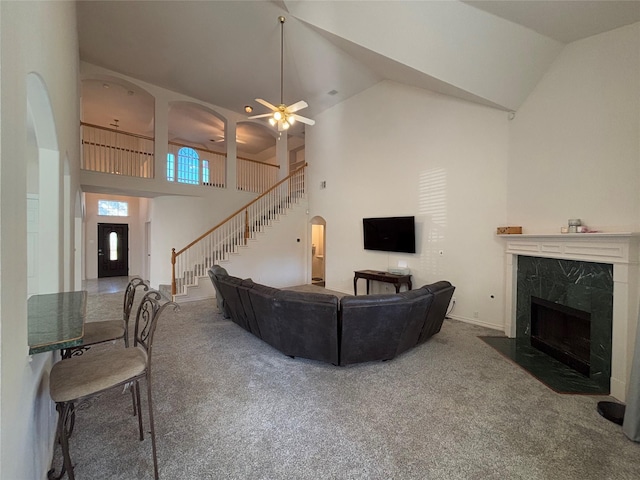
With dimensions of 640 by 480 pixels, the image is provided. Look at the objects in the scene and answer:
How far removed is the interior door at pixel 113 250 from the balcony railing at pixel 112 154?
344 centimetres

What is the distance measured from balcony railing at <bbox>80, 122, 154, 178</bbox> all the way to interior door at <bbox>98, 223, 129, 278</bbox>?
3.44 metres

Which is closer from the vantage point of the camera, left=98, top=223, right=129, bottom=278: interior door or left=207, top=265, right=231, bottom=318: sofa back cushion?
left=207, top=265, right=231, bottom=318: sofa back cushion

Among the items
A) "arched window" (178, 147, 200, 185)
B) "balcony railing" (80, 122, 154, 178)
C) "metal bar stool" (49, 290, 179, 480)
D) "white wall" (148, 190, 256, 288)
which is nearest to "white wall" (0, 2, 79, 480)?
"metal bar stool" (49, 290, 179, 480)

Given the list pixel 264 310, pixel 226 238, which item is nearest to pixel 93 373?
pixel 264 310

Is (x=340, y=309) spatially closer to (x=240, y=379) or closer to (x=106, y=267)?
(x=240, y=379)

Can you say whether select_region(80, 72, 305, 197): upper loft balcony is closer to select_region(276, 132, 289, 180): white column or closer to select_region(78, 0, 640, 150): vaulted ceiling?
select_region(276, 132, 289, 180): white column

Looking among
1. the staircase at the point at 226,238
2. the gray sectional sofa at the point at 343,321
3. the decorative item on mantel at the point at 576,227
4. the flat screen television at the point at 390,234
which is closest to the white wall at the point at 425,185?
the flat screen television at the point at 390,234

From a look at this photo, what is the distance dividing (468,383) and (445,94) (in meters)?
4.55

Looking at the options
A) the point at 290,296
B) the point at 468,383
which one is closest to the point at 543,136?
the point at 468,383

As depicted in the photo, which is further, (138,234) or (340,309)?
(138,234)

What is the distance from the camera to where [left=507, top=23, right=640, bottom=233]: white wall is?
9.68 ft

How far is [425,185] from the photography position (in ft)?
17.4

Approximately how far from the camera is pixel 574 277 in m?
3.21

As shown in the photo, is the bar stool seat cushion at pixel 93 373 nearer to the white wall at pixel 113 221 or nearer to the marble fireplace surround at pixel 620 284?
the marble fireplace surround at pixel 620 284
